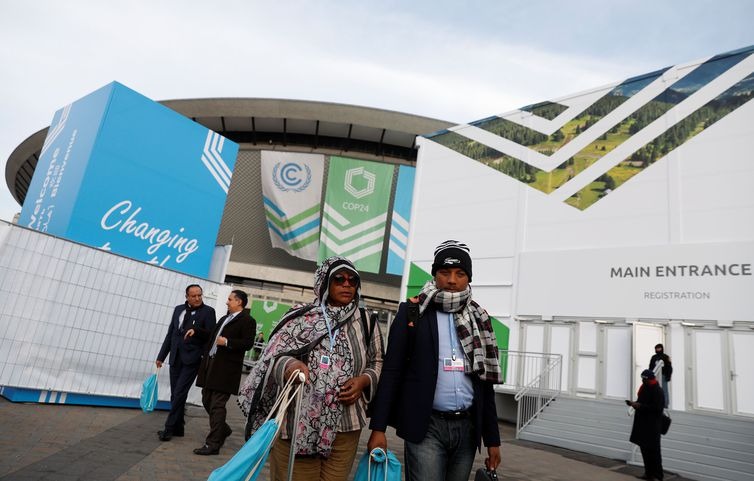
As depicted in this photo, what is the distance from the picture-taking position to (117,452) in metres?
4.54

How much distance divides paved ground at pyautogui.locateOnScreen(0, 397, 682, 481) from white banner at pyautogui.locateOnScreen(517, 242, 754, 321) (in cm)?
491

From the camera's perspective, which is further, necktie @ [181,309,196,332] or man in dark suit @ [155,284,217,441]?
necktie @ [181,309,196,332]

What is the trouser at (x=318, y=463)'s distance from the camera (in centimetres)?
234

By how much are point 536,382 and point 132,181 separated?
10.3 m

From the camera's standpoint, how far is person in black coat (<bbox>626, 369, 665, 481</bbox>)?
6.95 m

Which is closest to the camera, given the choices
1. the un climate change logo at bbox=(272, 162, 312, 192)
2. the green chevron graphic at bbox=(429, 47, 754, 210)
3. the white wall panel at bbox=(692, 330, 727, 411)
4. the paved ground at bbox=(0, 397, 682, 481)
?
the paved ground at bbox=(0, 397, 682, 481)

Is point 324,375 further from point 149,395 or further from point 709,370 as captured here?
point 709,370

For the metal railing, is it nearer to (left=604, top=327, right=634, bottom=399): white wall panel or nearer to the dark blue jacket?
(left=604, top=327, right=634, bottom=399): white wall panel

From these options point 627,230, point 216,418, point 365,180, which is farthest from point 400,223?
point 216,418

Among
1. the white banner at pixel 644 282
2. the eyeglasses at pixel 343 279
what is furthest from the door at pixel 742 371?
the eyeglasses at pixel 343 279

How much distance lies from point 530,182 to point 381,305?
14235 mm

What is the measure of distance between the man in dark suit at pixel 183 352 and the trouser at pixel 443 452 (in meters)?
3.85

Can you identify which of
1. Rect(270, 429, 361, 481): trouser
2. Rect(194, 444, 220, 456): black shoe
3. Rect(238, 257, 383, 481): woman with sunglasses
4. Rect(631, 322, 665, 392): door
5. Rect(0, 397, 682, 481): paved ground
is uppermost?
Rect(631, 322, 665, 392): door

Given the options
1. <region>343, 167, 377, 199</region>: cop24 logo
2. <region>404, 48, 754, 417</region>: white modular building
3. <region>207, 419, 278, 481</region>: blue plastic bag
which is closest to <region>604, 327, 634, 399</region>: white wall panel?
<region>404, 48, 754, 417</region>: white modular building
